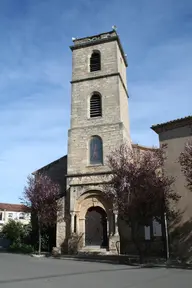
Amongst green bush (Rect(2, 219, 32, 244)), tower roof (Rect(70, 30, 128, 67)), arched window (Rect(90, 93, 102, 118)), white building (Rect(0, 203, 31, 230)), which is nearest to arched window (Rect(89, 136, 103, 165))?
arched window (Rect(90, 93, 102, 118))

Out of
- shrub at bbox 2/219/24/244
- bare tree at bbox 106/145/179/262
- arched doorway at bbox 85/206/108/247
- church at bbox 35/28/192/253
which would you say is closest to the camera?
bare tree at bbox 106/145/179/262

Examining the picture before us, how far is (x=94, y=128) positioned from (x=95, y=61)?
238 inches

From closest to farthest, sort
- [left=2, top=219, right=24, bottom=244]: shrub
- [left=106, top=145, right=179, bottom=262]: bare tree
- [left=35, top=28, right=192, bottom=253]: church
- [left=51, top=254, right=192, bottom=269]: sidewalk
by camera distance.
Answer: [left=51, top=254, right=192, bottom=269]: sidewalk < [left=106, top=145, right=179, bottom=262]: bare tree < [left=35, top=28, right=192, bottom=253]: church < [left=2, top=219, right=24, bottom=244]: shrub

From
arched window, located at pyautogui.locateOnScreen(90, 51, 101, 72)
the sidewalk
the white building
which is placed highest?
arched window, located at pyautogui.locateOnScreen(90, 51, 101, 72)

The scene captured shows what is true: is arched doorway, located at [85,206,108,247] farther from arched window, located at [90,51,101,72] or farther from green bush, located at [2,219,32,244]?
arched window, located at [90,51,101,72]

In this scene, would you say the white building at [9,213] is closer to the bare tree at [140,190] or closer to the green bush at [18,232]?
the green bush at [18,232]

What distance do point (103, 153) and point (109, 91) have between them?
16.0 ft

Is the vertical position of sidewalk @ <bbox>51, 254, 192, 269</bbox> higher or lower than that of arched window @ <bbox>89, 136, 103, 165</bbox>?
lower

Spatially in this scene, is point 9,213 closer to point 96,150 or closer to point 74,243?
point 96,150

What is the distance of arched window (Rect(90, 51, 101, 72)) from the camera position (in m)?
23.8

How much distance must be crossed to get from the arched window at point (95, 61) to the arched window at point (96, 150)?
6007 mm

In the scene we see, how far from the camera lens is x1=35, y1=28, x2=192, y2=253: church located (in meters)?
18.0

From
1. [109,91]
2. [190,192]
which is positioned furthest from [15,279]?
[109,91]

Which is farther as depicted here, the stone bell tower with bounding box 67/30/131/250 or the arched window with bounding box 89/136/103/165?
the arched window with bounding box 89/136/103/165
